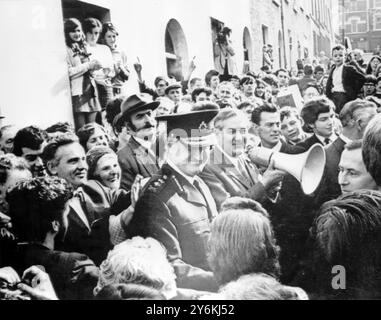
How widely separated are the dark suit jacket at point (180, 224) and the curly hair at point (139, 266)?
0.17ft

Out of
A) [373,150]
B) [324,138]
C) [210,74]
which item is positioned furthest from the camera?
[210,74]

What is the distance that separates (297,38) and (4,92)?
7.14 ft

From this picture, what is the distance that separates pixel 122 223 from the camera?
3.56m

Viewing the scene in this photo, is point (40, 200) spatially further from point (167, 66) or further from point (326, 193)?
point (326, 193)

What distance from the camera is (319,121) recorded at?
3344 mm

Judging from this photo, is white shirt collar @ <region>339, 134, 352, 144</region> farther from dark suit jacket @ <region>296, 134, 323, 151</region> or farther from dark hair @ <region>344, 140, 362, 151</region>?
dark suit jacket @ <region>296, 134, 323, 151</region>

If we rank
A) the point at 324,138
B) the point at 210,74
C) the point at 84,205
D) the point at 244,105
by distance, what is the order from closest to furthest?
the point at 324,138 < the point at 244,105 < the point at 84,205 < the point at 210,74

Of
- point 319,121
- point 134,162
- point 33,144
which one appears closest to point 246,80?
point 319,121

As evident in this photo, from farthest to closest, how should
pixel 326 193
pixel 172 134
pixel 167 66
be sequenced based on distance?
pixel 167 66
pixel 172 134
pixel 326 193

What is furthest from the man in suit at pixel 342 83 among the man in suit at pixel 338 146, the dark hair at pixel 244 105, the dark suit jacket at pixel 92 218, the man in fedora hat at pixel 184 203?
the dark suit jacket at pixel 92 218

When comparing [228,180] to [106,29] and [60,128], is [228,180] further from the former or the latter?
[106,29]

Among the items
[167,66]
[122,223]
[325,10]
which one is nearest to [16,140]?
[122,223]

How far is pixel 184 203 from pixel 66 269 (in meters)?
0.99
